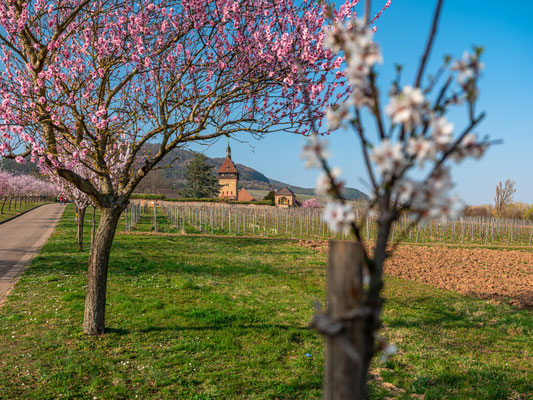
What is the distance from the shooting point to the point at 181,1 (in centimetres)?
618

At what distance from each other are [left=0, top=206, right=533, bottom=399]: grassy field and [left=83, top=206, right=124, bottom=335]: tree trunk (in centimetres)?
38

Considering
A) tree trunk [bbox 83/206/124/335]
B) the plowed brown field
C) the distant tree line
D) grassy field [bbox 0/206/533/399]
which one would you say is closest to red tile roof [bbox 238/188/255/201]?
the distant tree line

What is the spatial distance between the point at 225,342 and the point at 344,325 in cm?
549

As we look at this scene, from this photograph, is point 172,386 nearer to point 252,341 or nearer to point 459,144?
point 252,341

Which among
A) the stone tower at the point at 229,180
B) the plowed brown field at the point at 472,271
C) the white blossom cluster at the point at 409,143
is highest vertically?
the stone tower at the point at 229,180

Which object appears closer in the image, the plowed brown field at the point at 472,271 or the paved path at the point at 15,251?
the paved path at the point at 15,251

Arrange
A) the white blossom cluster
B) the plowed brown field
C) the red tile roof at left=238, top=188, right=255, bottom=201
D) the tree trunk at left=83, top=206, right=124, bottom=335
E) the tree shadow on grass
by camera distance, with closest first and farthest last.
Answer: the white blossom cluster → the tree trunk at left=83, top=206, right=124, bottom=335 → the tree shadow on grass → the plowed brown field → the red tile roof at left=238, top=188, right=255, bottom=201

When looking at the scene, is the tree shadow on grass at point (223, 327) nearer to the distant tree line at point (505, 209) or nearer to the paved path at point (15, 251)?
the paved path at point (15, 251)

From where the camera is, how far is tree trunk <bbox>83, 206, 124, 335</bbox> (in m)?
6.43

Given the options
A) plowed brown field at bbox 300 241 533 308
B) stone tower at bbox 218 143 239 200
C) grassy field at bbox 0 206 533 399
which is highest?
stone tower at bbox 218 143 239 200

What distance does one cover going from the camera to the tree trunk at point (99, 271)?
6.43 metres

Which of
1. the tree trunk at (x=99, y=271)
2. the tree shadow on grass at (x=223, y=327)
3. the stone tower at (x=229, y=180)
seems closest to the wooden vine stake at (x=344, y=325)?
the tree trunk at (x=99, y=271)

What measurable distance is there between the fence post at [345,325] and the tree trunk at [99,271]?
567 cm

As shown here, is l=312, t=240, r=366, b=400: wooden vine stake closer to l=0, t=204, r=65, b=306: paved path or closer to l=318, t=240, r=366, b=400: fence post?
l=318, t=240, r=366, b=400: fence post
